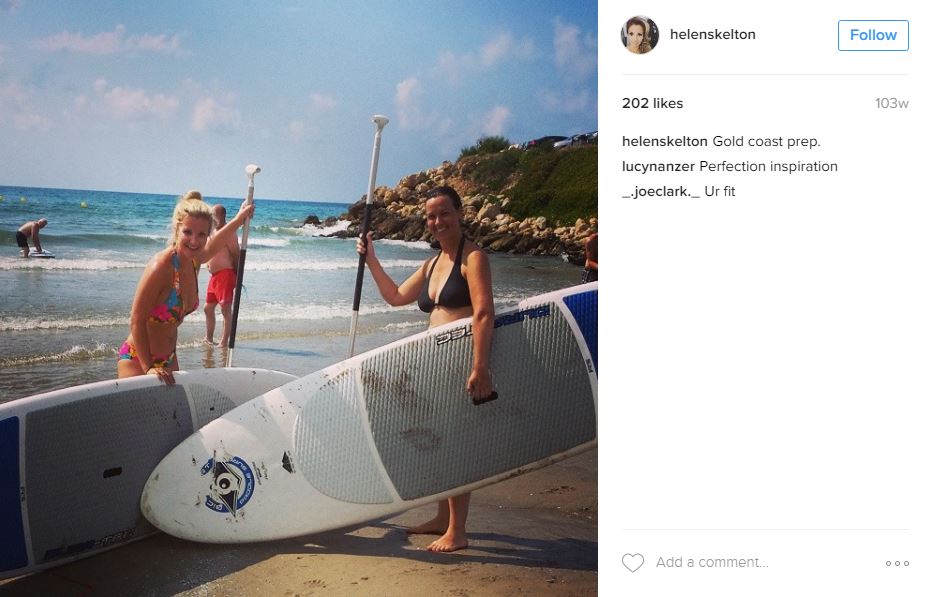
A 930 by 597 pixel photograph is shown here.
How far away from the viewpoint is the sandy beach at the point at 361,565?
7.11ft

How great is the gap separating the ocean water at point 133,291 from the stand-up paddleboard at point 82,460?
43.5 inches

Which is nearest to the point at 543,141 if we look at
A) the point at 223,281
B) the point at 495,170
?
the point at 495,170

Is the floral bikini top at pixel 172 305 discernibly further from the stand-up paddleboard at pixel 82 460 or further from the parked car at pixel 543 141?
the parked car at pixel 543 141

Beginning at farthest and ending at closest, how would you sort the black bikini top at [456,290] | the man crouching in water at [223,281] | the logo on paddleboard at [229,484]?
1. the man crouching in water at [223,281]
2. the logo on paddleboard at [229,484]
3. the black bikini top at [456,290]

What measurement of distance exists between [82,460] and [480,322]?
3.90 ft

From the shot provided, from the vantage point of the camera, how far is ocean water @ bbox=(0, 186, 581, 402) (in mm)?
5578

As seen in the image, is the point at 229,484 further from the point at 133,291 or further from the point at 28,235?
the point at 28,235

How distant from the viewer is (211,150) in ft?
96.5
